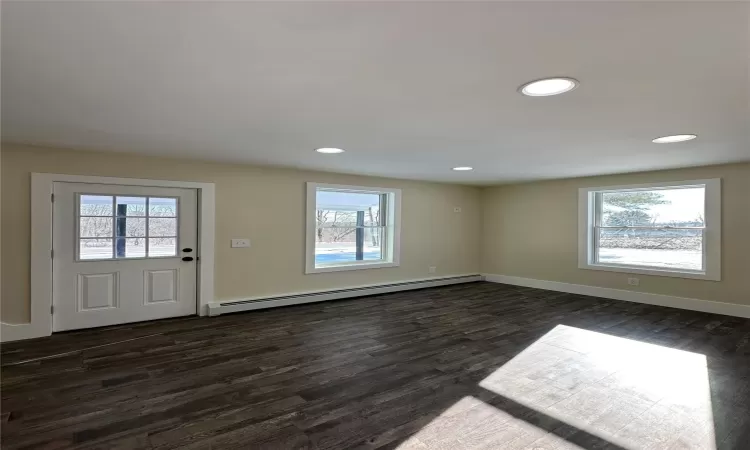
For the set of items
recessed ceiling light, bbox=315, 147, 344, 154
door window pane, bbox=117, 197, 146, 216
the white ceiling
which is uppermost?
recessed ceiling light, bbox=315, 147, 344, 154

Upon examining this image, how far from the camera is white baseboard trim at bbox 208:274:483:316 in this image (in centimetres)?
504

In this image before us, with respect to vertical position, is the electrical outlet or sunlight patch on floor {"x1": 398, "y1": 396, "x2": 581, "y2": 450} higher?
the electrical outlet

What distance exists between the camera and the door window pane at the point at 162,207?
4699 mm

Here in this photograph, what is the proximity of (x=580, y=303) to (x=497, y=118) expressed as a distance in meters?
4.21

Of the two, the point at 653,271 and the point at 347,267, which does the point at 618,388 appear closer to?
the point at 653,271

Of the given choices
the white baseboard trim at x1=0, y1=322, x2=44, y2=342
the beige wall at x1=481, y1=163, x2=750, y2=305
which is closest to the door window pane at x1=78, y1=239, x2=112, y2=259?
the white baseboard trim at x1=0, y1=322, x2=44, y2=342

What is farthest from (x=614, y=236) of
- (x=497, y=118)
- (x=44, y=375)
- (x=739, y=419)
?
(x=44, y=375)

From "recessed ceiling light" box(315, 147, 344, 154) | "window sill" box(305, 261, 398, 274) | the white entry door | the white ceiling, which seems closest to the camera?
the white ceiling

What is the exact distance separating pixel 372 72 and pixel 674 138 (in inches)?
122

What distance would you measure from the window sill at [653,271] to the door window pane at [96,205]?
7018 mm

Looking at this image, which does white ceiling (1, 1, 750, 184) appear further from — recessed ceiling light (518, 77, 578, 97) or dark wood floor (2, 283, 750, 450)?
dark wood floor (2, 283, 750, 450)

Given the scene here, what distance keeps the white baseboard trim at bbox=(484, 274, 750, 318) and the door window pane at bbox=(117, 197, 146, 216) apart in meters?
6.41

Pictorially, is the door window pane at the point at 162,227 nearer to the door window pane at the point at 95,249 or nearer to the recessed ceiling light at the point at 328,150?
the door window pane at the point at 95,249

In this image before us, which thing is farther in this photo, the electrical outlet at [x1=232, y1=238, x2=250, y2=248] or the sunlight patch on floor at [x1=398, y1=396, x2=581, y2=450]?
the electrical outlet at [x1=232, y1=238, x2=250, y2=248]
